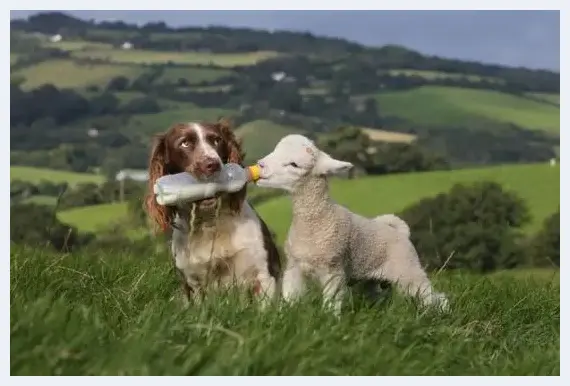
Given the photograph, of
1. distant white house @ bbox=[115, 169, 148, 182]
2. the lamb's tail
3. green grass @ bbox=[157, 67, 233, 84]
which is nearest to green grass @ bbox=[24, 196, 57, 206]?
distant white house @ bbox=[115, 169, 148, 182]

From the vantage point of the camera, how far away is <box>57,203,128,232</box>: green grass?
587 inches

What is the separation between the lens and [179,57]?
15359 millimetres

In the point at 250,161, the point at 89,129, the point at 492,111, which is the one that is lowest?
the point at 89,129

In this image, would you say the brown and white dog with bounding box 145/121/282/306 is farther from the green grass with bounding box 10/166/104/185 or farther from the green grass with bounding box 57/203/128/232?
the green grass with bounding box 10/166/104/185

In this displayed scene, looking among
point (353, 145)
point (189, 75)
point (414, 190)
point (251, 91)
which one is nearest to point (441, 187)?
point (414, 190)

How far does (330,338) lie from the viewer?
470 centimetres

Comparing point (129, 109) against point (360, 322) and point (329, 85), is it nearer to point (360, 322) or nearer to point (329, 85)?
point (329, 85)

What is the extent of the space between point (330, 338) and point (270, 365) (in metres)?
0.46

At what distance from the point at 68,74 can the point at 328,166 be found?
13.5m

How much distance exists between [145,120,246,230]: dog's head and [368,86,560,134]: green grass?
10943 millimetres

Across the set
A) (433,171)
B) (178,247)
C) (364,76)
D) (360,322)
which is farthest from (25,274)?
(433,171)

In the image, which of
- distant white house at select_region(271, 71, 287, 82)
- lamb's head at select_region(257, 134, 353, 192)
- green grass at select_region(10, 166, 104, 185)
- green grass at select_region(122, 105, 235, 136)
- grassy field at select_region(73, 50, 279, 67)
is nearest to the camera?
lamb's head at select_region(257, 134, 353, 192)

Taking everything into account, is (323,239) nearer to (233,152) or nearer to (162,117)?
(233,152)

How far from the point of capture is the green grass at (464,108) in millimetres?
17062
